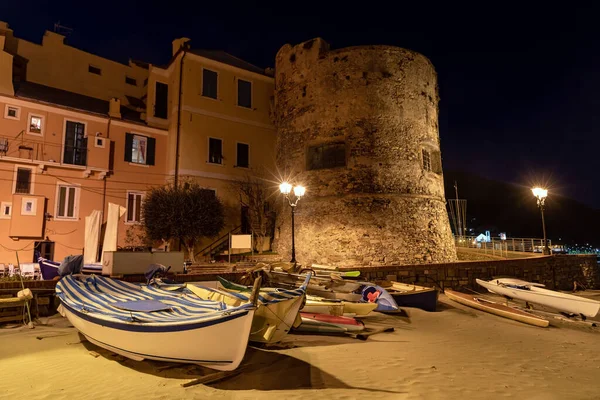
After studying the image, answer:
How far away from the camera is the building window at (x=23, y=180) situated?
1605 cm

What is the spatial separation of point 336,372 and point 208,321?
2268 mm

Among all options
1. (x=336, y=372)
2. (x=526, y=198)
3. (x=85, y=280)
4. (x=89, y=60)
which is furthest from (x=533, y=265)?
(x=526, y=198)

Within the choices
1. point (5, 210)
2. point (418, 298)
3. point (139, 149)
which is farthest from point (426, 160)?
point (5, 210)

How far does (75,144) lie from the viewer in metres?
17.6

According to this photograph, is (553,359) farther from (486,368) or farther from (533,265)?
(533,265)

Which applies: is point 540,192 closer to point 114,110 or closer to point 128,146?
point 128,146

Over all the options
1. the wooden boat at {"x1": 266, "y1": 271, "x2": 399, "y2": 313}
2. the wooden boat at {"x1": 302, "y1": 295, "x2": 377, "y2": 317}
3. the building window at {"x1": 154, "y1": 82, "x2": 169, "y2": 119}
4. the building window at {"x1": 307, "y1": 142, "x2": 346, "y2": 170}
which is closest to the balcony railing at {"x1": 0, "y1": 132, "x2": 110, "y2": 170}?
the building window at {"x1": 154, "y1": 82, "x2": 169, "y2": 119}

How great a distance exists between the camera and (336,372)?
19.0ft

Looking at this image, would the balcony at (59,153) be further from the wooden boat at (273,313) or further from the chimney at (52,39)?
the wooden boat at (273,313)

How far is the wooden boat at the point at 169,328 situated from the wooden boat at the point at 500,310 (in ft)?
27.9

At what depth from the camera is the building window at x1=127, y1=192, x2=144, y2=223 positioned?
18.6m

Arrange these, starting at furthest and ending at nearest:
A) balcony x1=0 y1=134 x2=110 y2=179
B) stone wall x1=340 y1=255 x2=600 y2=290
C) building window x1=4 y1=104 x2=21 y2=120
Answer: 1. building window x1=4 y1=104 x2=21 y2=120
2. balcony x1=0 y1=134 x2=110 y2=179
3. stone wall x1=340 y1=255 x2=600 y2=290

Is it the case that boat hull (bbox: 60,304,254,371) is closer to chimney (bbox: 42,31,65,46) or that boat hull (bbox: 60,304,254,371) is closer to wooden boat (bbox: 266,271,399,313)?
wooden boat (bbox: 266,271,399,313)

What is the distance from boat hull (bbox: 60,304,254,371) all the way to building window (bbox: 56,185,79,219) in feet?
46.3
